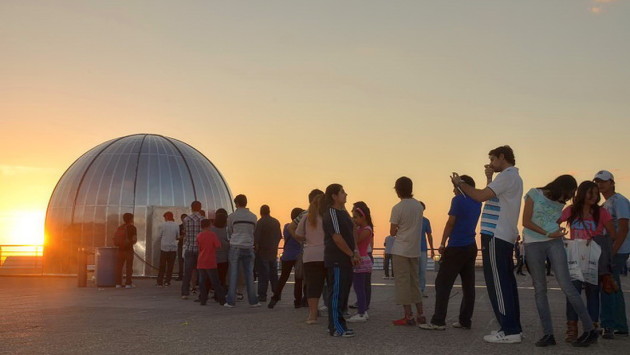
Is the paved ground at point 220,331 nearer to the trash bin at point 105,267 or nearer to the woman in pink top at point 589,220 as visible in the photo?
the woman in pink top at point 589,220

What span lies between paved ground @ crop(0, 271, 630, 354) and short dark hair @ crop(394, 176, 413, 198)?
1.55m

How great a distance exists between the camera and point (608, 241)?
774cm

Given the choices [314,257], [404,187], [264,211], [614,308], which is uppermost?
[404,187]

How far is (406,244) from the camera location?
345 inches

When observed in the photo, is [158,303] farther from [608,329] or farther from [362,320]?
[608,329]

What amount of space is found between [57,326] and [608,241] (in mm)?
6204

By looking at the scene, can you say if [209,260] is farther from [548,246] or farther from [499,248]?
[548,246]

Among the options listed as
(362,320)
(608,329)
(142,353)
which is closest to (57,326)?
(142,353)

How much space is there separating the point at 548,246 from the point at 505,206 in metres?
0.55

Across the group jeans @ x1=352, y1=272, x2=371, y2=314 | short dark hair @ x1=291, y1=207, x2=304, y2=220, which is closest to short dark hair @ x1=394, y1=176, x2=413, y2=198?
jeans @ x1=352, y1=272, x2=371, y2=314

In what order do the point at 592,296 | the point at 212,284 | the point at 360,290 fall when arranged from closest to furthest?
the point at 592,296 < the point at 360,290 < the point at 212,284

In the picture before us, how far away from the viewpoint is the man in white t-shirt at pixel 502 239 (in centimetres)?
727

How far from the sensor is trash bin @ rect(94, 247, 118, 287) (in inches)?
674

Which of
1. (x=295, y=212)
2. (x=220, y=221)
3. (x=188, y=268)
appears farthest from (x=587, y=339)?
(x=188, y=268)
